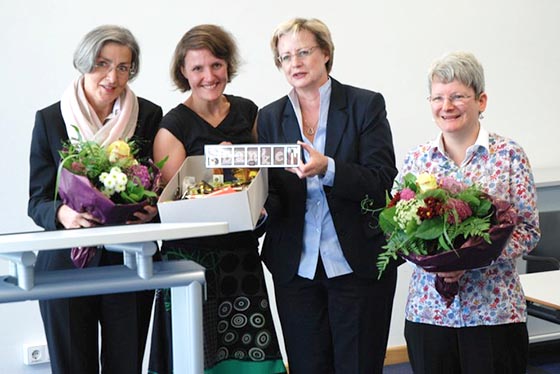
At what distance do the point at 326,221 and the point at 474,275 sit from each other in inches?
20.4

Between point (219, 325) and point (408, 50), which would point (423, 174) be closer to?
point (219, 325)

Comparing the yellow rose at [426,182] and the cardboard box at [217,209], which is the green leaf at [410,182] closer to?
the yellow rose at [426,182]

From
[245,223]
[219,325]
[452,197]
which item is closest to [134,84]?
[219,325]

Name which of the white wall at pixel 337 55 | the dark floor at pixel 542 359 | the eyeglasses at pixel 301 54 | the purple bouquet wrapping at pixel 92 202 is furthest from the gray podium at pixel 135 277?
the dark floor at pixel 542 359

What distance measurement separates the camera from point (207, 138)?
2799mm

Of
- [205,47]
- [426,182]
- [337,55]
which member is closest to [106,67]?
[205,47]

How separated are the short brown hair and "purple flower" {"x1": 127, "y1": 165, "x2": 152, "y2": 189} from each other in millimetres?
536

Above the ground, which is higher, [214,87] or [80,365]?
[214,87]

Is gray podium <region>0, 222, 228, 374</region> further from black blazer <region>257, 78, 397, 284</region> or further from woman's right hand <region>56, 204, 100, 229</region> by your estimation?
black blazer <region>257, 78, 397, 284</region>

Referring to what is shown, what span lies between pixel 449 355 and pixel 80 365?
3.94ft

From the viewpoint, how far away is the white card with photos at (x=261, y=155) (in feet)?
7.84

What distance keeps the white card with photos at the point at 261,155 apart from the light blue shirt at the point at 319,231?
11.9 inches

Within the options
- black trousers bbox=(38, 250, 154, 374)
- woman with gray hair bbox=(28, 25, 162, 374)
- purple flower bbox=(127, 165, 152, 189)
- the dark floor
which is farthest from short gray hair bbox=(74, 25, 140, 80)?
the dark floor

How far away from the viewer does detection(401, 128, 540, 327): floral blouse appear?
2.48 m
